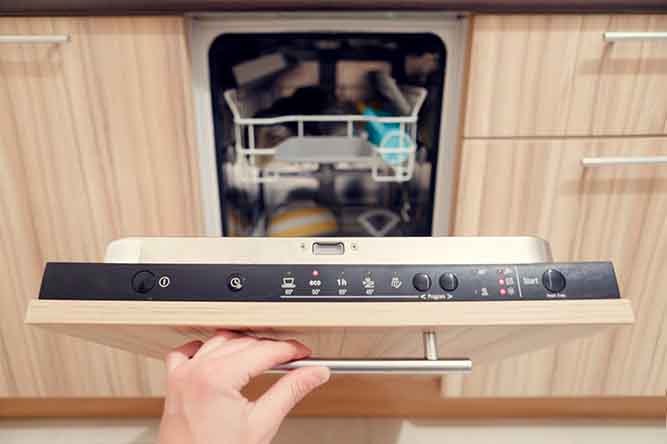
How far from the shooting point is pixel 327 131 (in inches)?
41.0

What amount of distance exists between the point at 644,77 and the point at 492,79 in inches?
9.1

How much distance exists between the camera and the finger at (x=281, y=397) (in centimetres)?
46

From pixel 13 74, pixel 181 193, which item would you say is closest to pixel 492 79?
pixel 181 193

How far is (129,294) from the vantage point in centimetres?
45

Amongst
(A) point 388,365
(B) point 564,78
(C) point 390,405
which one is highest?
(B) point 564,78

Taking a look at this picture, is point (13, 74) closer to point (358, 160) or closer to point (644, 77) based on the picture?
→ point (358, 160)

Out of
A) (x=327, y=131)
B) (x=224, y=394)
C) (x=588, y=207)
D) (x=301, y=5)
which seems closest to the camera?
(x=224, y=394)

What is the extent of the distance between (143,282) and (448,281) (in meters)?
0.29

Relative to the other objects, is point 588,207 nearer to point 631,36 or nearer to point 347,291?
point 631,36

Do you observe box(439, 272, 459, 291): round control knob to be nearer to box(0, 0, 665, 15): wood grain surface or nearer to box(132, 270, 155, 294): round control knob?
box(132, 270, 155, 294): round control knob

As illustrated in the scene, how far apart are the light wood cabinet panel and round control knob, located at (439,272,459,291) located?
371 millimetres

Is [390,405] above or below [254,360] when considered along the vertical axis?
below

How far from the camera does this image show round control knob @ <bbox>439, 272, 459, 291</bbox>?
45cm

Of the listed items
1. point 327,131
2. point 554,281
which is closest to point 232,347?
Result: point 554,281
